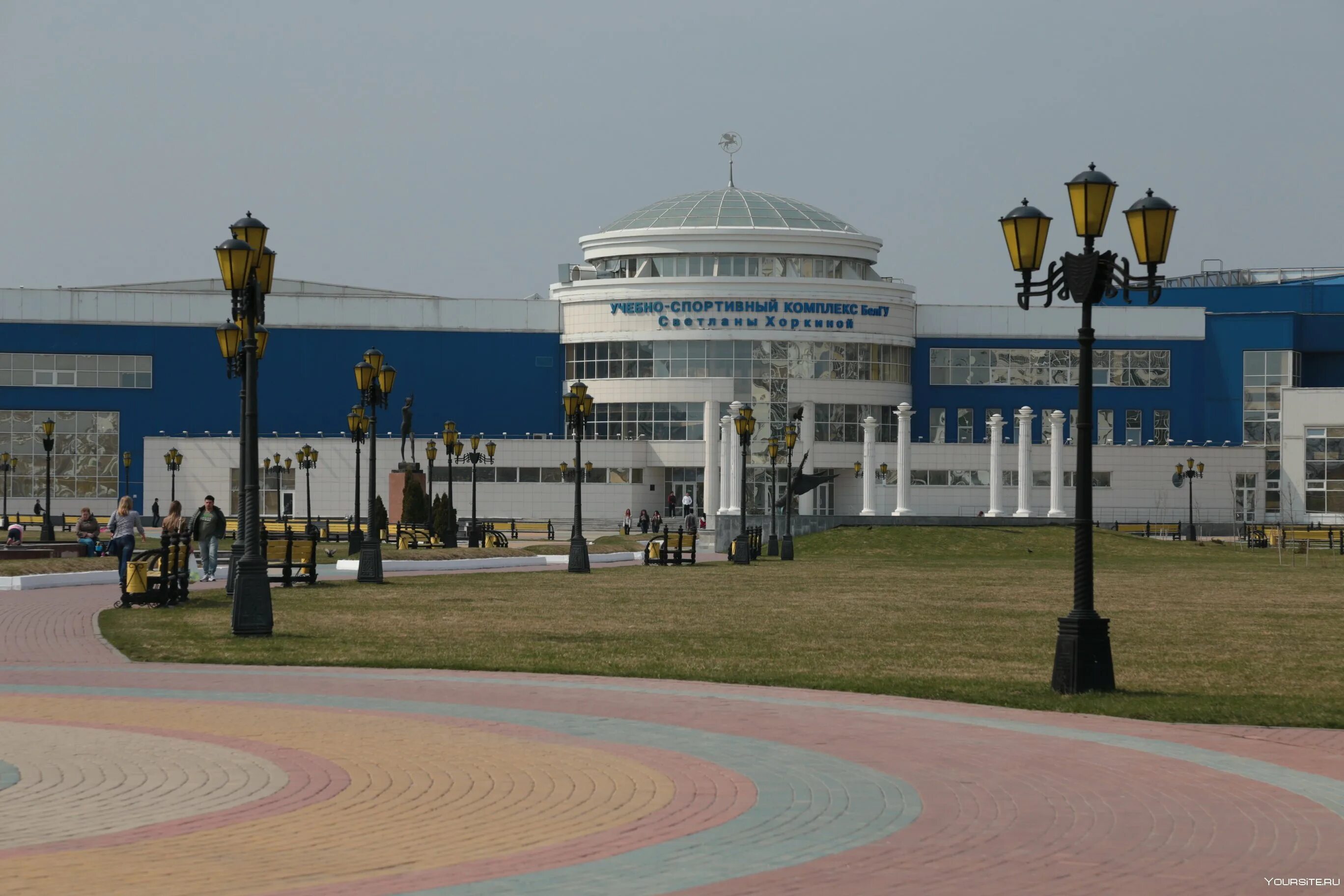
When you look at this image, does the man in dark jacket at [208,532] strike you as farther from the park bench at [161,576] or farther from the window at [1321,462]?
the window at [1321,462]

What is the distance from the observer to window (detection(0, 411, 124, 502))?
98812 millimetres

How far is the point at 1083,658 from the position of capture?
1622cm

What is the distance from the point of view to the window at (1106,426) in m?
103

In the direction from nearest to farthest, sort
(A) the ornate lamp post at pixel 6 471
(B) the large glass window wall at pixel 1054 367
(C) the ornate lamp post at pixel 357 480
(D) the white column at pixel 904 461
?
1. (C) the ornate lamp post at pixel 357 480
2. (D) the white column at pixel 904 461
3. (A) the ornate lamp post at pixel 6 471
4. (B) the large glass window wall at pixel 1054 367

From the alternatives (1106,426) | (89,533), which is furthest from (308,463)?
(1106,426)

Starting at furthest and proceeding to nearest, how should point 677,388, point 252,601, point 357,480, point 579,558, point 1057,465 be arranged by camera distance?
point 677,388
point 1057,465
point 357,480
point 579,558
point 252,601

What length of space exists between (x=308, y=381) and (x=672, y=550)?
2203 inches

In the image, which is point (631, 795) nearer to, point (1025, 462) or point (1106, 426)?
point (1025, 462)

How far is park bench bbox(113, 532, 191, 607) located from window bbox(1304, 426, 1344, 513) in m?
83.3

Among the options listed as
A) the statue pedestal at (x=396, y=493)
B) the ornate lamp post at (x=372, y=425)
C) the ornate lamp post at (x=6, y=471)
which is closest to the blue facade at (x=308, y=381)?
the ornate lamp post at (x=6, y=471)

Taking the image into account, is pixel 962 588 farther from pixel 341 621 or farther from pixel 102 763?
pixel 102 763

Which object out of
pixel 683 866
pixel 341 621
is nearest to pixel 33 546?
pixel 341 621

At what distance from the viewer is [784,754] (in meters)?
12.5

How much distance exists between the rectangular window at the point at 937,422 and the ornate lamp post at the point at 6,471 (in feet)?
169
